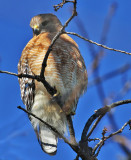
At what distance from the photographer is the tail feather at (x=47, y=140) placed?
3.72 meters

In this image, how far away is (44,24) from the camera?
511cm

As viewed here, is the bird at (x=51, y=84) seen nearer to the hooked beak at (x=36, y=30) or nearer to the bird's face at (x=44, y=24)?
the hooked beak at (x=36, y=30)

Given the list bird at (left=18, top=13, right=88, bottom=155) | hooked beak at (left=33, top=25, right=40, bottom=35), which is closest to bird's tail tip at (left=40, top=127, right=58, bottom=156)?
bird at (left=18, top=13, right=88, bottom=155)

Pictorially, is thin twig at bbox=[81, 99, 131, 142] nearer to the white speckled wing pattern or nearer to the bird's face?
the white speckled wing pattern

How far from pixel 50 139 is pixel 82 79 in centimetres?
99

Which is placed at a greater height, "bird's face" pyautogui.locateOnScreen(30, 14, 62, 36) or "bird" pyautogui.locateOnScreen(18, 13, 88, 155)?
"bird's face" pyautogui.locateOnScreen(30, 14, 62, 36)

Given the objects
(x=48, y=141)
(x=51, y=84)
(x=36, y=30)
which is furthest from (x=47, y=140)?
(x=36, y=30)

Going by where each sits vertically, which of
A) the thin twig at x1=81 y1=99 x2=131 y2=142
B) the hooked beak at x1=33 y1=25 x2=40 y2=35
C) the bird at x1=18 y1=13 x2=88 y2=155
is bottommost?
the thin twig at x1=81 y1=99 x2=131 y2=142

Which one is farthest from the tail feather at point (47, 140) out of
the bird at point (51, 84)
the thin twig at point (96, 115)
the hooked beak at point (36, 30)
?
the hooked beak at point (36, 30)

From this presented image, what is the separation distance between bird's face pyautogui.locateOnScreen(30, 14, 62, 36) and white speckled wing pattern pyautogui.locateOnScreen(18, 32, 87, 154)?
0.93m

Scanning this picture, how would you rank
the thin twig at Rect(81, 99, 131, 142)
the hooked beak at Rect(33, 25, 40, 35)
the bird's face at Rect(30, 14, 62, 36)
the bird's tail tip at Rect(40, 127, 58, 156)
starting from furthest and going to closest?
1. the bird's face at Rect(30, 14, 62, 36)
2. the hooked beak at Rect(33, 25, 40, 35)
3. the bird's tail tip at Rect(40, 127, 58, 156)
4. the thin twig at Rect(81, 99, 131, 142)

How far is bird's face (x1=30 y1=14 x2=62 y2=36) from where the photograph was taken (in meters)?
4.96

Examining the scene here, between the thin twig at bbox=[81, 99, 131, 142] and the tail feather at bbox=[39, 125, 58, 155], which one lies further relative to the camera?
the tail feather at bbox=[39, 125, 58, 155]

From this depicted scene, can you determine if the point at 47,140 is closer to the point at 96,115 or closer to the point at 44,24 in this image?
the point at 96,115
